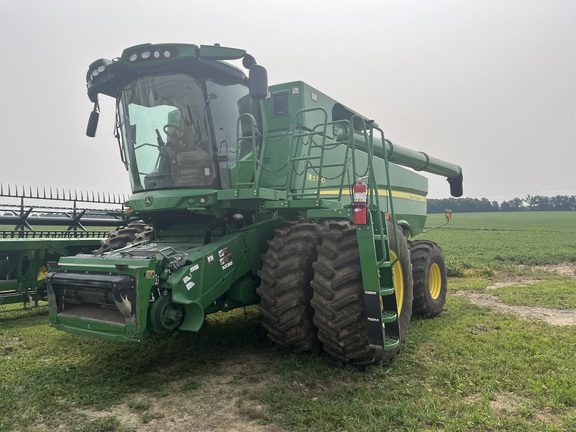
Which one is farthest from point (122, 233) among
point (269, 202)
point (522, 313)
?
point (522, 313)

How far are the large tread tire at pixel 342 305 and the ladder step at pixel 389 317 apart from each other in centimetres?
24

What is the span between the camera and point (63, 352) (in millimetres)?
4688

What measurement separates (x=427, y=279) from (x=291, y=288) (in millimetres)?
3245

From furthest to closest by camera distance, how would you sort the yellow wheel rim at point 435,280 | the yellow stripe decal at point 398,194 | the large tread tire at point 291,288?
the yellow wheel rim at point 435,280 → the yellow stripe decal at point 398,194 → the large tread tire at point 291,288

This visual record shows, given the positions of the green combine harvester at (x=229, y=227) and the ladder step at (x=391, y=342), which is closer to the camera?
the green combine harvester at (x=229, y=227)

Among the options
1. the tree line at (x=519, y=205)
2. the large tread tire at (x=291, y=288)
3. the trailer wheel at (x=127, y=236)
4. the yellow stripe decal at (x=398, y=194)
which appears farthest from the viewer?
the tree line at (x=519, y=205)

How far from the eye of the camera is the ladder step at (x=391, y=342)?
410cm

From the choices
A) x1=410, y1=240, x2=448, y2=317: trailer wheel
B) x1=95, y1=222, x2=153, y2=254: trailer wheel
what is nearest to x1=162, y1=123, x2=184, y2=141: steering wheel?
x1=95, y1=222, x2=153, y2=254: trailer wheel

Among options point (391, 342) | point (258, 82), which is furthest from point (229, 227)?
point (391, 342)

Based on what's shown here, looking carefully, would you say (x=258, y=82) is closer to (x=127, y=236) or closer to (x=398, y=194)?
(x=127, y=236)

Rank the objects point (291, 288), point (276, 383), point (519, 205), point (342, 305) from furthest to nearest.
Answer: point (519, 205) < point (291, 288) < point (342, 305) < point (276, 383)

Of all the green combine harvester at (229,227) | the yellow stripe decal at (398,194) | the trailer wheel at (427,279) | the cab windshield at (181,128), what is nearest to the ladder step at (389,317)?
the green combine harvester at (229,227)

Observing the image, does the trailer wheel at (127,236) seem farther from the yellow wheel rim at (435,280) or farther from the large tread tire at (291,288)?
the yellow wheel rim at (435,280)

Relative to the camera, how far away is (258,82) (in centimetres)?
427
